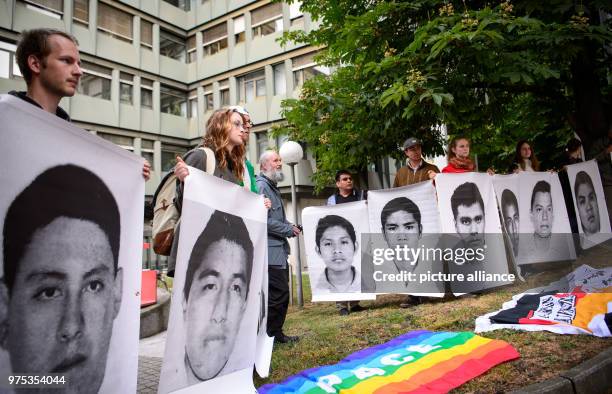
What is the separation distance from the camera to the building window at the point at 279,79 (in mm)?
20750

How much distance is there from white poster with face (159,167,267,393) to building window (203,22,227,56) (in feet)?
73.9

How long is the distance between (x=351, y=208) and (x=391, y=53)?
2.24m

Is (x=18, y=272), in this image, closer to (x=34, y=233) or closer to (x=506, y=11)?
(x=34, y=233)

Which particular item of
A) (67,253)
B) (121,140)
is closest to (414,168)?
(67,253)

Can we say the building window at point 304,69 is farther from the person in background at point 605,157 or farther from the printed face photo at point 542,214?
the printed face photo at point 542,214

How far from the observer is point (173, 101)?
23969mm

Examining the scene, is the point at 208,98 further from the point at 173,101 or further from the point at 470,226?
the point at 470,226

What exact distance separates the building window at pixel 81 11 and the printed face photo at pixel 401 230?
1973 centimetres

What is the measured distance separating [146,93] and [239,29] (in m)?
6.13

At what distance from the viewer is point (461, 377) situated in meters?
2.81

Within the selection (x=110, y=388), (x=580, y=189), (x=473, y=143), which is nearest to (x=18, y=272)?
(x=110, y=388)

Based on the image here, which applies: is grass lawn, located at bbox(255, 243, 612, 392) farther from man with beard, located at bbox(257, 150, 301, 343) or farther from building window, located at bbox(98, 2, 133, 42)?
building window, located at bbox(98, 2, 133, 42)

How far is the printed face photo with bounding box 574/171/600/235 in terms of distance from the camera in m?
6.63

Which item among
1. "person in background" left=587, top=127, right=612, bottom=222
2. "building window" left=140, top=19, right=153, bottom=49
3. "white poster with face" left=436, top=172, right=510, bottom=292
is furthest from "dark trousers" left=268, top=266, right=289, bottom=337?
"building window" left=140, top=19, right=153, bottom=49
